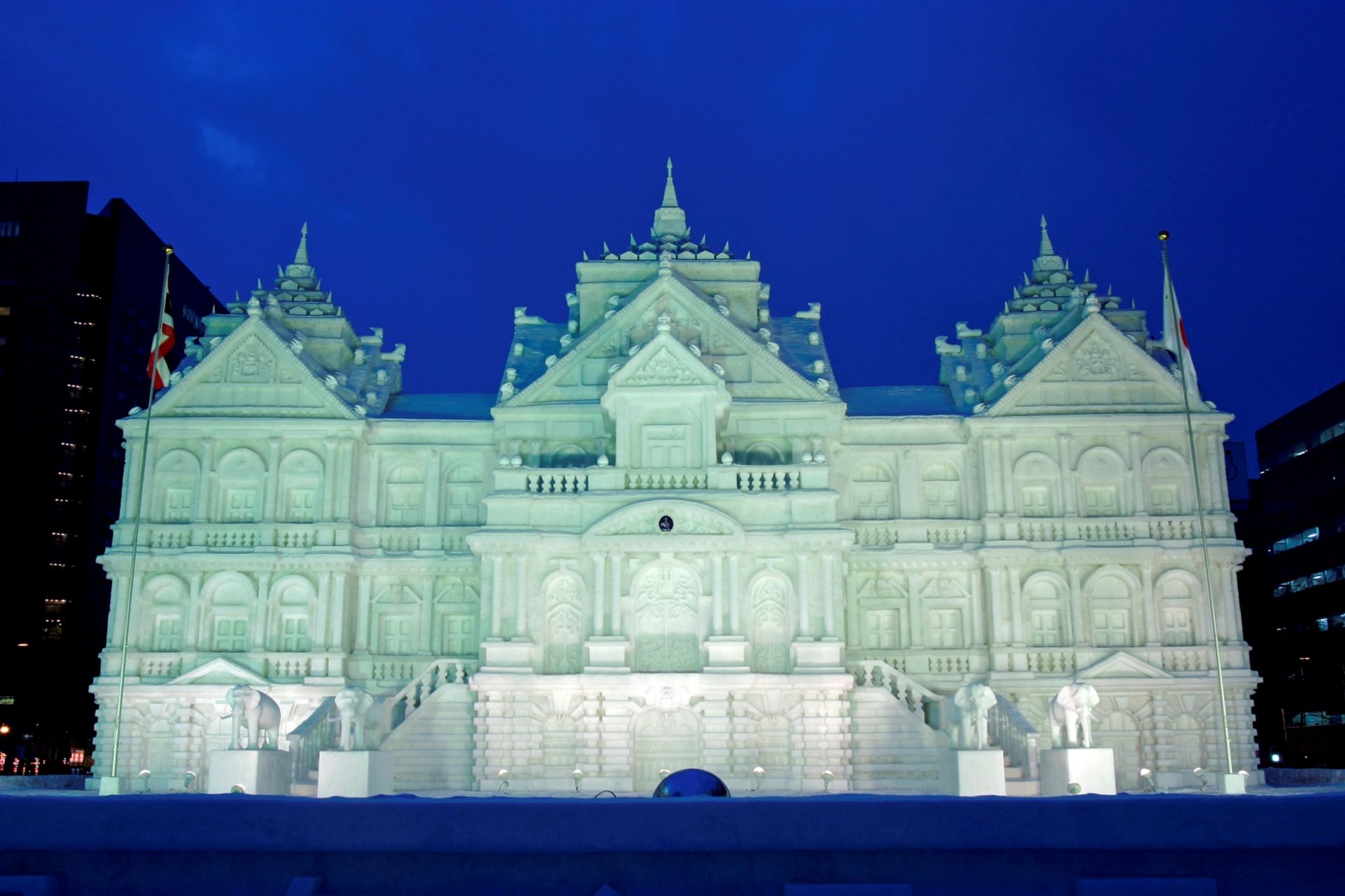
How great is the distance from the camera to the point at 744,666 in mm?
37656

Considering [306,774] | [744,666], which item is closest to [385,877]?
[306,774]

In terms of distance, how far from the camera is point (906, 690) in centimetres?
3909

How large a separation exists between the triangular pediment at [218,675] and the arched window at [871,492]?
2174 centimetres

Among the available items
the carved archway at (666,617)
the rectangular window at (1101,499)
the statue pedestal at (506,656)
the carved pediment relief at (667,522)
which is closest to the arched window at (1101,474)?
the rectangular window at (1101,499)

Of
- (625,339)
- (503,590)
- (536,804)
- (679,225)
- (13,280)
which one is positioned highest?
Result: (13,280)

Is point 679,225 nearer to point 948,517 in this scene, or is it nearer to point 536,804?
point 948,517

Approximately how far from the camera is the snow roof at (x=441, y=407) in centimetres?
4644

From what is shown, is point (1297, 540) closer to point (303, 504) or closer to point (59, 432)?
point (303, 504)

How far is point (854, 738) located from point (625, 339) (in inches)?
644

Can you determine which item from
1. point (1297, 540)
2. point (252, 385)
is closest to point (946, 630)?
point (252, 385)

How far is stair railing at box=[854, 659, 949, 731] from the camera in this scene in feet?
123

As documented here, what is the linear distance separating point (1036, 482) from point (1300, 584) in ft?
142

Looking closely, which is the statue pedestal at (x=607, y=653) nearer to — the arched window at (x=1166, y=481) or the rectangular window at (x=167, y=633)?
the rectangular window at (x=167, y=633)

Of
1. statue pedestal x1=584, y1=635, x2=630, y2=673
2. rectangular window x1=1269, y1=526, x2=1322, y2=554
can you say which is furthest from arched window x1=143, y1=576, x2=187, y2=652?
rectangular window x1=1269, y1=526, x2=1322, y2=554
